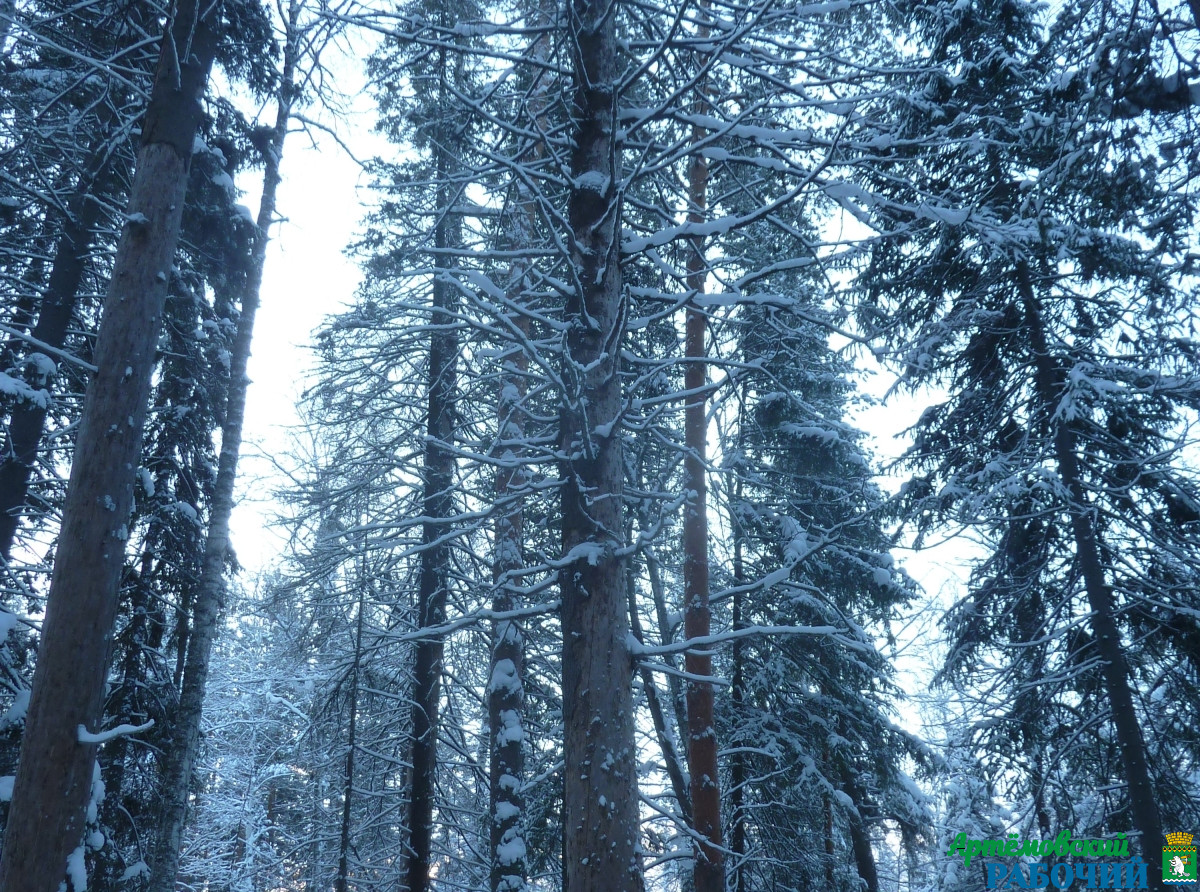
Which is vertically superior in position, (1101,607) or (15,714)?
(1101,607)

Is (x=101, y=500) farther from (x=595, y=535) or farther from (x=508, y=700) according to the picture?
(x=508, y=700)

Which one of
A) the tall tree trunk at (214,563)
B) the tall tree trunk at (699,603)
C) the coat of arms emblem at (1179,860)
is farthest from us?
the tall tree trunk at (214,563)

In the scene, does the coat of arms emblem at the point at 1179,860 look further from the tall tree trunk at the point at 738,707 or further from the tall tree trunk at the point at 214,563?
the tall tree trunk at the point at 214,563

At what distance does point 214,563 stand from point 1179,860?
11218 millimetres

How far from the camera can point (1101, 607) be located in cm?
732

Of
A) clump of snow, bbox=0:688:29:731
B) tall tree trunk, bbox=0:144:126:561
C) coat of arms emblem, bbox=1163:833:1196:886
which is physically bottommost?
coat of arms emblem, bbox=1163:833:1196:886

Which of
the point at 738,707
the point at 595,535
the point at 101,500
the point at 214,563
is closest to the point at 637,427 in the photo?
the point at 595,535

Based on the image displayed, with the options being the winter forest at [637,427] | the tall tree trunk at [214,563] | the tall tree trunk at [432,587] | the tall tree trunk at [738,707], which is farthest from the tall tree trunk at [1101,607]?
the tall tree trunk at [214,563]

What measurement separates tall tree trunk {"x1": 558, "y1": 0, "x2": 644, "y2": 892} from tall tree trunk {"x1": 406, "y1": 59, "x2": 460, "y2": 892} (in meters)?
5.05

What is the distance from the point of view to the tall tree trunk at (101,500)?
425cm

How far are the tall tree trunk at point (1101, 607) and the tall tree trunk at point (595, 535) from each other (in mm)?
5831

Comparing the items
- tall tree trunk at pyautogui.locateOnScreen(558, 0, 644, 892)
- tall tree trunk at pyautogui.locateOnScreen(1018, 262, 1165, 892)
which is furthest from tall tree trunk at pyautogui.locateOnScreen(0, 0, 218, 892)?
tall tree trunk at pyautogui.locateOnScreen(1018, 262, 1165, 892)

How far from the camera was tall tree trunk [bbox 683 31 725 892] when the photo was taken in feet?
23.1

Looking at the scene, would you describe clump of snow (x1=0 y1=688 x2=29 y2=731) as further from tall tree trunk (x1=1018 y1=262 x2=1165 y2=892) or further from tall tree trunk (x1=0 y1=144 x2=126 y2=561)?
tall tree trunk (x1=1018 y1=262 x2=1165 y2=892)
